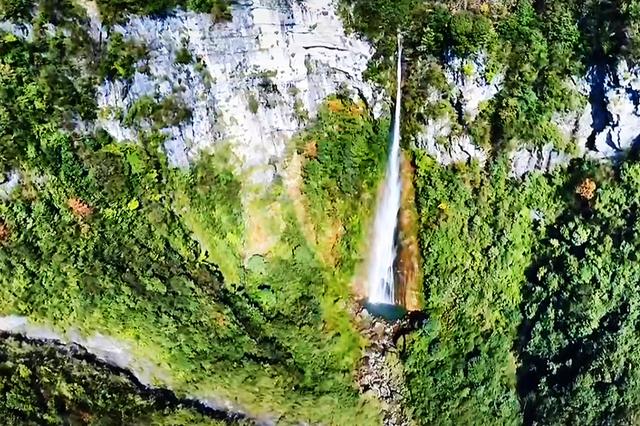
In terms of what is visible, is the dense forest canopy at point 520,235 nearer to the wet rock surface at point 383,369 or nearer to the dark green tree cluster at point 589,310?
the dark green tree cluster at point 589,310

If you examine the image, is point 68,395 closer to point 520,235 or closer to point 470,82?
point 520,235

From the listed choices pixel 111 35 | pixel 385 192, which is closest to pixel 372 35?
pixel 385 192

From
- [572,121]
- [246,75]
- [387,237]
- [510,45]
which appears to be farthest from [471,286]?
[246,75]

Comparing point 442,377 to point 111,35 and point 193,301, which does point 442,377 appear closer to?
point 193,301

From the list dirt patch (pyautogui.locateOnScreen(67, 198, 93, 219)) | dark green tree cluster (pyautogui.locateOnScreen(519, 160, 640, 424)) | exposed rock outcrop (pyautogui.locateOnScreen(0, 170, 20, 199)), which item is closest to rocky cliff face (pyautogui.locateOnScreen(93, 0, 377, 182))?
dirt patch (pyautogui.locateOnScreen(67, 198, 93, 219))

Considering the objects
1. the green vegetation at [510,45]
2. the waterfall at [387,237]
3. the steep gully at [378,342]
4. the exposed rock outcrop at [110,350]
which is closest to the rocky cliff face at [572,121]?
the green vegetation at [510,45]

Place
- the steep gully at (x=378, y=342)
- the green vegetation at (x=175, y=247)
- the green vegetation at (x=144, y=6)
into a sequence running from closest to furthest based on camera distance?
1. the green vegetation at (x=144, y=6)
2. the green vegetation at (x=175, y=247)
3. the steep gully at (x=378, y=342)
